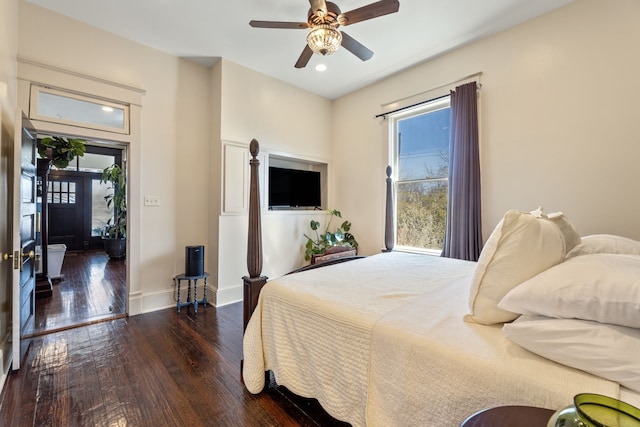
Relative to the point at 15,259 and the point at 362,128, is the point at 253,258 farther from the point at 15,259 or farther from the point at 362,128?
the point at 362,128

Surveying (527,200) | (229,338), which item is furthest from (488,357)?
(527,200)

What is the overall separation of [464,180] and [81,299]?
196 inches

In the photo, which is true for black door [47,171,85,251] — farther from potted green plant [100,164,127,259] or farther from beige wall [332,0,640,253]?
beige wall [332,0,640,253]

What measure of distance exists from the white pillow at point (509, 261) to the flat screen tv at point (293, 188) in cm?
331

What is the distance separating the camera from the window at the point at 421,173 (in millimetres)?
3539

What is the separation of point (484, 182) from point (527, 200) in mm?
445

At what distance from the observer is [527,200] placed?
280 cm

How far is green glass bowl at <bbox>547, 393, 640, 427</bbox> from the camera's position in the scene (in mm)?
539

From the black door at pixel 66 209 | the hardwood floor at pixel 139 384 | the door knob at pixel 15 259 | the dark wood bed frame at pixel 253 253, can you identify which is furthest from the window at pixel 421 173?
the black door at pixel 66 209

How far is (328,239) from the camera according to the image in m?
4.35

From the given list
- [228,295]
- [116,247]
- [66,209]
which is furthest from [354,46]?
[66,209]

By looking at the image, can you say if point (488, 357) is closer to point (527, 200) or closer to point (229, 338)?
point (229, 338)

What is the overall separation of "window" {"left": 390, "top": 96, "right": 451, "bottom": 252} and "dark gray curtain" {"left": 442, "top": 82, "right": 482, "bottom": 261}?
10.9 inches

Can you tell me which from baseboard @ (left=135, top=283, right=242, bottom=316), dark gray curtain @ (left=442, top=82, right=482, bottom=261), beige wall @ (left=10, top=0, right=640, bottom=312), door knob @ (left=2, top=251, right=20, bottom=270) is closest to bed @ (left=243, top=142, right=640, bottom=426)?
beige wall @ (left=10, top=0, right=640, bottom=312)
